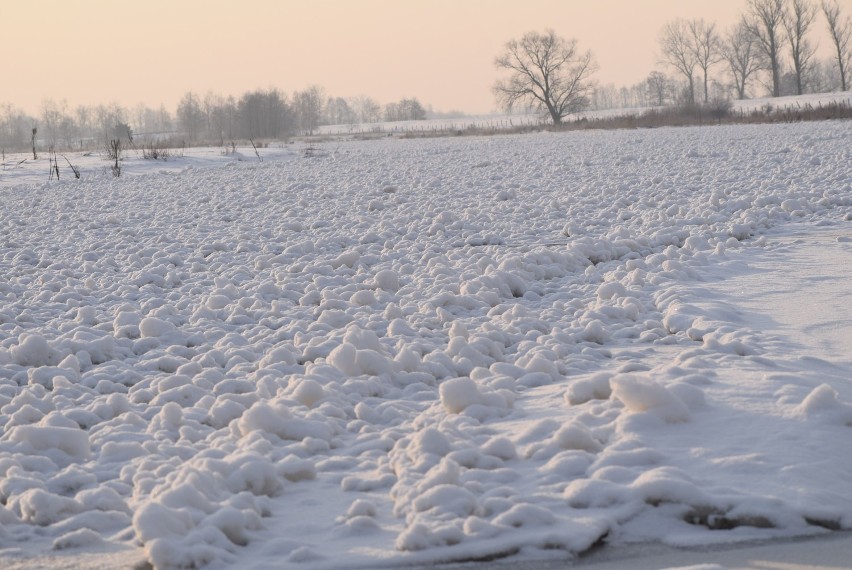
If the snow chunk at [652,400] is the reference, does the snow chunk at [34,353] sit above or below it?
above

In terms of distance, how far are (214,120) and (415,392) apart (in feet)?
279

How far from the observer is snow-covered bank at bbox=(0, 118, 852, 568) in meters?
2.80

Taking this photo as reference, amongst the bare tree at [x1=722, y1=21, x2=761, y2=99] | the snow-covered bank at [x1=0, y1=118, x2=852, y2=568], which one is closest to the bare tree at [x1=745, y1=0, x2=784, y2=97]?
the bare tree at [x1=722, y1=21, x2=761, y2=99]

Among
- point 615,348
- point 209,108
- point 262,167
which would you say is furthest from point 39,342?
point 209,108

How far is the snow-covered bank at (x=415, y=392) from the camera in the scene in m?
2.80

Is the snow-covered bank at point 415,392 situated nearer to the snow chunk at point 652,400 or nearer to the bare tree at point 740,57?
the snow chunk at point 652,400

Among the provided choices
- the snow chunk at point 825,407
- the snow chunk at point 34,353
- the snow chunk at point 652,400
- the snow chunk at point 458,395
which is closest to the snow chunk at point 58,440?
the snow chunk at point 34,353

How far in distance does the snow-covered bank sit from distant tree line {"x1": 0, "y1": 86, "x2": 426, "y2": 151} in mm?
15851

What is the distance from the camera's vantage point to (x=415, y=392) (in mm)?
4223

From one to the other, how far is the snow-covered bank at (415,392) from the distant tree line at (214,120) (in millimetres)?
15851

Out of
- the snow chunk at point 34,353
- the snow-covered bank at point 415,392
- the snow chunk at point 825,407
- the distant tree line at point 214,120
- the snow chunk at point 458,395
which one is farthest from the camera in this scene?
the distant tree line at point 214,120

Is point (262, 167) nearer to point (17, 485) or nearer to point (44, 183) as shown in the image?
point (44, 183)

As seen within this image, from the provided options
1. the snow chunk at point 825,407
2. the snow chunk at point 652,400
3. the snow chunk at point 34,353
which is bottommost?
the snow chunk at point 825,407

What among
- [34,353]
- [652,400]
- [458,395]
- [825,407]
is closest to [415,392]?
[458,395]
